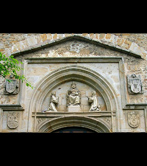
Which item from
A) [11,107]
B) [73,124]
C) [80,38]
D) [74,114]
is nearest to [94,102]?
[74,114]

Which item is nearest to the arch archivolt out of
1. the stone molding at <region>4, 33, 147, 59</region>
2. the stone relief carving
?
the stone relief carving

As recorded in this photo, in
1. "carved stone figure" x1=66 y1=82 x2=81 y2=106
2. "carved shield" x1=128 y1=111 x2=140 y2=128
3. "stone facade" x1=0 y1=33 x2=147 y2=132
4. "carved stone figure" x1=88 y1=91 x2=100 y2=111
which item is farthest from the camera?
"carved stone figure" x1=66 y1=82 x2=81 y2=106

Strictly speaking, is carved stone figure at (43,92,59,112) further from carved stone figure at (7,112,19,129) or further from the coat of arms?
the coat of arms

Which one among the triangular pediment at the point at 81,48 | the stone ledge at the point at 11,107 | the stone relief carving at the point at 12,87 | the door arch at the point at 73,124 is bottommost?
the door arch at the point at 73,124

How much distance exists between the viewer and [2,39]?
1253cm

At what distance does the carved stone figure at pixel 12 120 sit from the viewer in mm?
11195

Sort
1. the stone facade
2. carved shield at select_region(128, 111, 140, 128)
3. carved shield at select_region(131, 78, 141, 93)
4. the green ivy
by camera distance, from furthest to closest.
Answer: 1. carved shield at select_region(131, 78, 141, 93)
2. the stone facade
3. carved shield at select_region(128, 111, 140, 128)
4. the green ivy

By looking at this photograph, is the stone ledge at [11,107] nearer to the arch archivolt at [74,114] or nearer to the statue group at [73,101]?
the arch archivolt at [74,114]

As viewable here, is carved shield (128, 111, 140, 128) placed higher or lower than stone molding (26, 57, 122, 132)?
lower

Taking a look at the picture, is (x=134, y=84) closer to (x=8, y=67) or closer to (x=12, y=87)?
(x=12, y=87)

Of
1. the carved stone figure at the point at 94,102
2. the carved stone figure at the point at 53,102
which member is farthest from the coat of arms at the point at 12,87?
the carved stone figure at the point at 94,102

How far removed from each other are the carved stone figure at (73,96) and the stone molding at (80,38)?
1635 millimetres

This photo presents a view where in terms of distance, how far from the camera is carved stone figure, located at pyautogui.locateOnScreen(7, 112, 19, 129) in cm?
1120

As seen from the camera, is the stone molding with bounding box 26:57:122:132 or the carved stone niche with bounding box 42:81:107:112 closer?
the stone molding with bounding box 26:57:122:132
